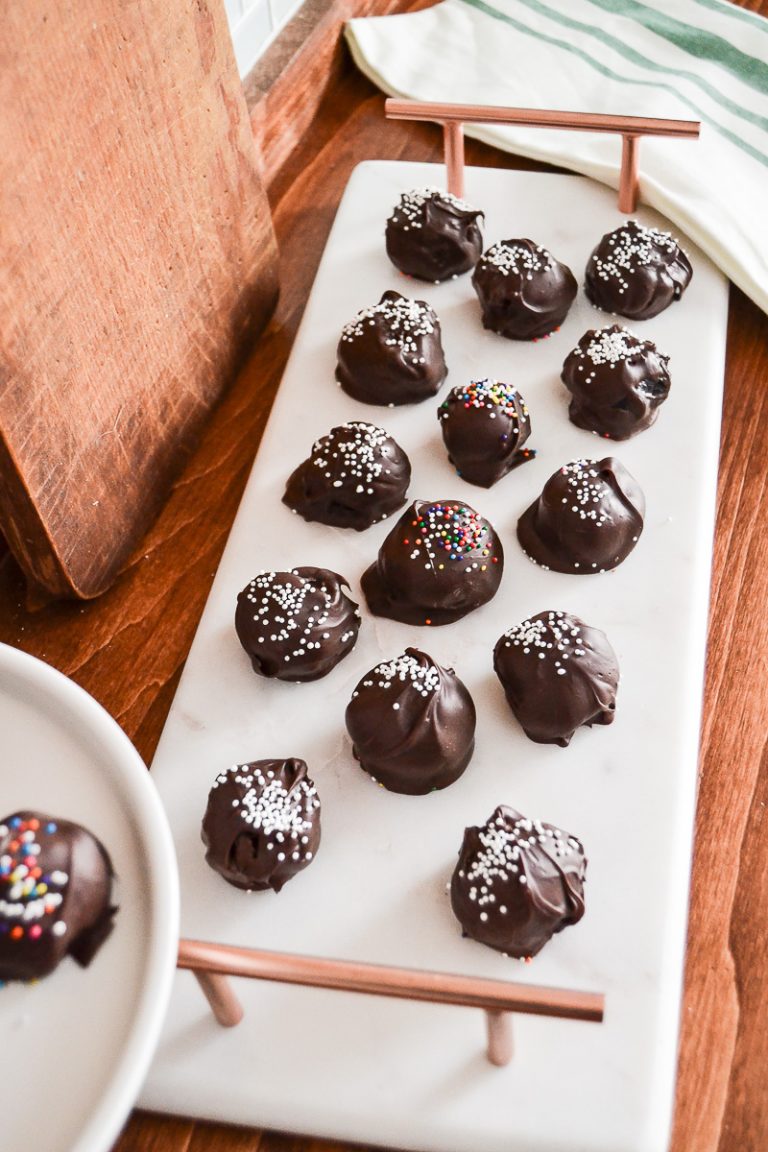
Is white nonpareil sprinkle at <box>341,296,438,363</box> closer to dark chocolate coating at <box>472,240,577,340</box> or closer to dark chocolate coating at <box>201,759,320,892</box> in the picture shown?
dark chocolate coating at <box>472,240,577,340</box>

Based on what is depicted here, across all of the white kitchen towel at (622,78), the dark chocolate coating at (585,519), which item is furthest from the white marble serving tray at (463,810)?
the white kitchen towel at (622,78)

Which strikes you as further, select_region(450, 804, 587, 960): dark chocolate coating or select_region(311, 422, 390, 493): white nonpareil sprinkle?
select_region(311, 422, 390, 493): white nonpareil sprinkle

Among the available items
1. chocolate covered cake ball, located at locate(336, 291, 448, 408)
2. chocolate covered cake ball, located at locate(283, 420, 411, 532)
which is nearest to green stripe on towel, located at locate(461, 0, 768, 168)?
chocolate covered cake ball, located at locate(336, 291, 448, 408)

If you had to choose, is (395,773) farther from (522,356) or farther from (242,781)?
(522,356)

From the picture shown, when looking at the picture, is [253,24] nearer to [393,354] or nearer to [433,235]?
[433,235]

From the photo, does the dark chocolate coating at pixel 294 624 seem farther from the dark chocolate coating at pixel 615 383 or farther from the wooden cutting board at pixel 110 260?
the dark chocolate coating at pixel 615 383

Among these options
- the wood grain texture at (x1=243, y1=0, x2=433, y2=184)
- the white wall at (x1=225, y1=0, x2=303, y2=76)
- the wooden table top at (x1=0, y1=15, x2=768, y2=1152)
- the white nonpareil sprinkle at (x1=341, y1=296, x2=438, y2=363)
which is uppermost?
the white wall at (x1=225, y1=0, x2=303, y2=76)
